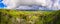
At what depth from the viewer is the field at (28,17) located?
0.96 meters

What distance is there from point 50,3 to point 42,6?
0.24 feet

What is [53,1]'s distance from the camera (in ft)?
3.22

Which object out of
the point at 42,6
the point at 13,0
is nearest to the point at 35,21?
the point at 42,6

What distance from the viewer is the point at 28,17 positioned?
0.96 meters

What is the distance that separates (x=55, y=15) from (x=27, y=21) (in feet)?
0.80

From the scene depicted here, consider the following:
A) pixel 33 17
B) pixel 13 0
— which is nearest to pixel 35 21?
pixel 33 17

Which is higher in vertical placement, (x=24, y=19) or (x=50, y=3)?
(x=50, y=3)

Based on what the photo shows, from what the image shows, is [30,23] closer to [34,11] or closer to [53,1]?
[34,11]

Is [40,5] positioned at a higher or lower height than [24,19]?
higher

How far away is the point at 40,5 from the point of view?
38.5 inches

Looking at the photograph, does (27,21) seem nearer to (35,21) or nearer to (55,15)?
(35,21)

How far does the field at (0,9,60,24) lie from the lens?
0.96 metres

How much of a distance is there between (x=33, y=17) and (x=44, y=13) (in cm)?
10

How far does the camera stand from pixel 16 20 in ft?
3.17
